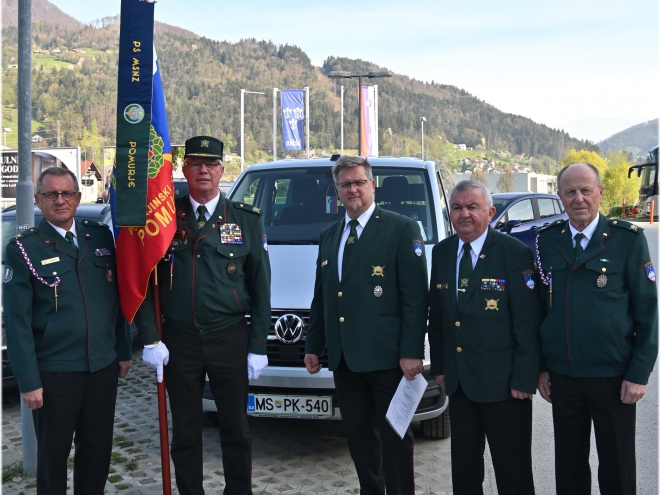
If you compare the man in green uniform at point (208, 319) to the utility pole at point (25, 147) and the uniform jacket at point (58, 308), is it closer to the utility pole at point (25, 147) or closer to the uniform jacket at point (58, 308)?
the uniform jacket at point (58, 308)

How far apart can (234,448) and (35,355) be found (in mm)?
1197

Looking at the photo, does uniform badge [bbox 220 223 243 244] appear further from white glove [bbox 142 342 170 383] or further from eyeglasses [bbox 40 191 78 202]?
eyeglasses [bbox 40 191 78 202]

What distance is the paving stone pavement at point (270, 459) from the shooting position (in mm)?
4379

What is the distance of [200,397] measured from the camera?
380 cm

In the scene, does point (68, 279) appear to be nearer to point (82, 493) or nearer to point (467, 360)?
point (82, 493)

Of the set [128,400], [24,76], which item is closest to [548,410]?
[128,400]

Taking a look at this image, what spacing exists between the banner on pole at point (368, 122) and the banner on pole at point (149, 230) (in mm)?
26719

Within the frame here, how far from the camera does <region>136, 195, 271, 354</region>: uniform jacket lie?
3711 mm

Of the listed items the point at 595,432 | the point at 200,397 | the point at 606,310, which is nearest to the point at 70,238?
the point at 200,397

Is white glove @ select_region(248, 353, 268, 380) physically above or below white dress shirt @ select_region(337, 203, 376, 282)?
below

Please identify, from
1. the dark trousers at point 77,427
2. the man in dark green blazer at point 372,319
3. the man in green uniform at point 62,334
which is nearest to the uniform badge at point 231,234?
the man in dark green blazer at point 372,319

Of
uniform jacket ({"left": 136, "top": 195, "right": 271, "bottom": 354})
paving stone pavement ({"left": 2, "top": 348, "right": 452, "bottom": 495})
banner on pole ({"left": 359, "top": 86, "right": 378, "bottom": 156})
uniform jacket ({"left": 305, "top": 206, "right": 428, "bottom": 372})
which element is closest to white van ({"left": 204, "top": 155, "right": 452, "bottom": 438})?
paving stone pavement ({"left": 2, "top": 348, "right": 452, "bottom": 495})

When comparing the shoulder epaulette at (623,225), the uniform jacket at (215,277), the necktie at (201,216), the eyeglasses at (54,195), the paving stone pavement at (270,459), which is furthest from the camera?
the paving stone pavement at (270,459)

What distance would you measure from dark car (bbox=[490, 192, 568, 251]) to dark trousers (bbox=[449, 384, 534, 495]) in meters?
10.2
